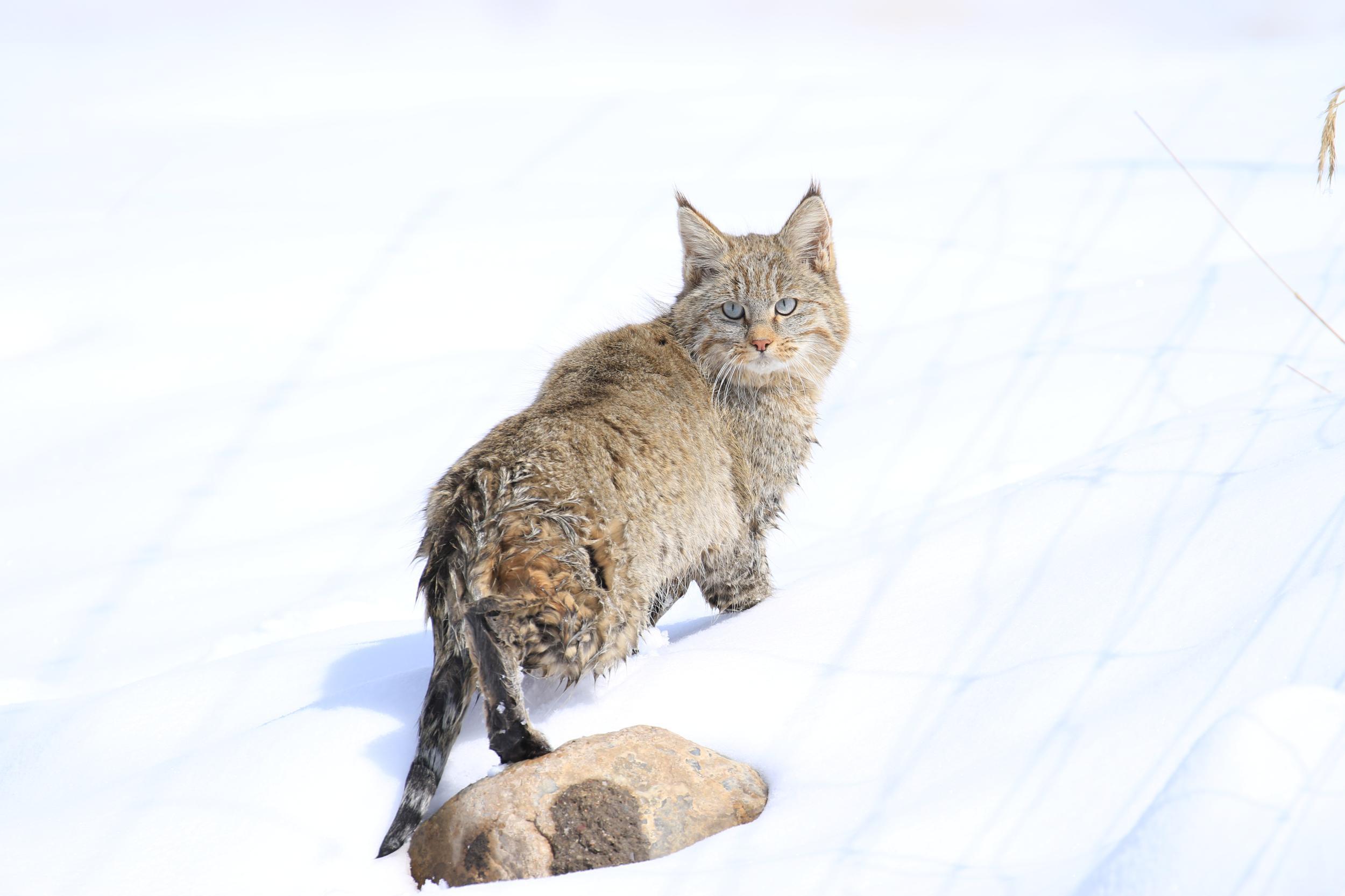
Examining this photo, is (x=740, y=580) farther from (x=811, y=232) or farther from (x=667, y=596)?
(x=811, y=232)

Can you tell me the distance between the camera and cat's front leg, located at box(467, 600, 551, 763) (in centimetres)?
211

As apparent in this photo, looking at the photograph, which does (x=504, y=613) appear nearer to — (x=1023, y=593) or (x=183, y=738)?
(x=183, y=738)

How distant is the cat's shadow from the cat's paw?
0.68 ft

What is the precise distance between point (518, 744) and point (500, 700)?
3.8 inches

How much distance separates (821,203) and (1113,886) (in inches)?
98.3

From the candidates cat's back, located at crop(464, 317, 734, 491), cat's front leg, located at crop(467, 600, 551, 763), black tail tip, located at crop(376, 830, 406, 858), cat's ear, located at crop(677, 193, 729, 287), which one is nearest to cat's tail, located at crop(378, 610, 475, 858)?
black tail tip, located at crop(376, 830, 406, 858)

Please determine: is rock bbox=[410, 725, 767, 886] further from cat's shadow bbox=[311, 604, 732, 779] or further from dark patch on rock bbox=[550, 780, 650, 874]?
cat's shadow bbox=[311, 604, 732, 779]

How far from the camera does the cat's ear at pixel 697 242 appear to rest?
3.42 m

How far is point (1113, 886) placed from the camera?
4.56ft

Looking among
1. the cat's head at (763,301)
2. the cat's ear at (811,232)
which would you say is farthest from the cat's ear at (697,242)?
the cat's ear at (811,232)

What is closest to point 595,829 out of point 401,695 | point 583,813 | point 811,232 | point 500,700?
point 583,813

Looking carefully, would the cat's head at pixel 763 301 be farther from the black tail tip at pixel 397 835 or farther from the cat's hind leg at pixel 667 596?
the black tail tip at pixel 397 835

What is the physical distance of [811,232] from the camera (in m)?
3.49

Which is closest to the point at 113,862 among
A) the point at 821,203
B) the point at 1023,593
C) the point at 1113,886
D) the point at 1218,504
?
the point at 1113,886
